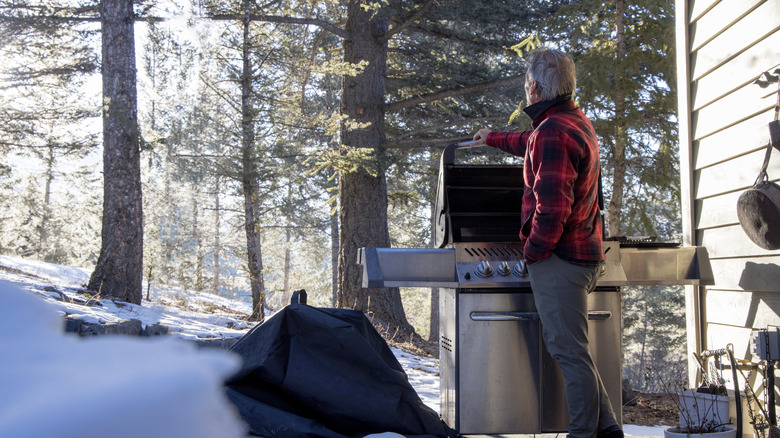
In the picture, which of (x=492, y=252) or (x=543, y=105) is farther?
(x=492, y=252)

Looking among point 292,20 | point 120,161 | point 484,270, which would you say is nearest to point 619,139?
point 484,270

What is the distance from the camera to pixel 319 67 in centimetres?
841

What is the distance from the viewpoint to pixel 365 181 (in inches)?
345

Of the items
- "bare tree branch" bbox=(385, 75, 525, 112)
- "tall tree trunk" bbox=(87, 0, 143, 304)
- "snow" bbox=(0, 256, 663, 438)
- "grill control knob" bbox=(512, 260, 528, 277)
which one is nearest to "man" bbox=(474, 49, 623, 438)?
"grill control knob" bbox=(512, 260, 528, 277)

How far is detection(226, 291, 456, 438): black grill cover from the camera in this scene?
244cm

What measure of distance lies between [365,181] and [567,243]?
622 centimetres

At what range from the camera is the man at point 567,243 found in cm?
264

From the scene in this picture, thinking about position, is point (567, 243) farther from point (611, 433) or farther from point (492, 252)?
point (611, 433)

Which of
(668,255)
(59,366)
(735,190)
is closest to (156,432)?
(59,366)

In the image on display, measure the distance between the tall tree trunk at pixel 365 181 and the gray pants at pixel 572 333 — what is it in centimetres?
567

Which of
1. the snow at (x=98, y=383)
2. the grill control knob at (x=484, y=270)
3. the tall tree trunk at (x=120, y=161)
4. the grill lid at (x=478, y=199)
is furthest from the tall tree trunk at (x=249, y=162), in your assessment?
the snow at (x=98, y=383)

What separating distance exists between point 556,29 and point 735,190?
205 inches

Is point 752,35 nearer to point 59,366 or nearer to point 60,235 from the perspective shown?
point 59,366

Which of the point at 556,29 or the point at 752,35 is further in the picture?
the point at 556,29
